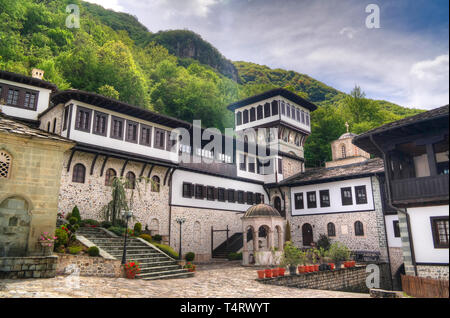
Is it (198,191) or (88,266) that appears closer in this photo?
(88,266)

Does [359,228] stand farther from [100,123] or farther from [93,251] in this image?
[100,123]

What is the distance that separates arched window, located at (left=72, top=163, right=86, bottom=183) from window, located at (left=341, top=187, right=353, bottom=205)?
55.9 ft

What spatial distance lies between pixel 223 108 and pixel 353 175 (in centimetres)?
2056

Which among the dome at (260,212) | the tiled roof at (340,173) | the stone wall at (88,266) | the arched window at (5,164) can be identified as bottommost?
the stone wall at (88,266)

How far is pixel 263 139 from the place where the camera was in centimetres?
3048

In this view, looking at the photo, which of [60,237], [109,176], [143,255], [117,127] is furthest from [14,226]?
[117,127]

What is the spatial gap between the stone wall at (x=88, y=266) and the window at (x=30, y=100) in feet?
40.9

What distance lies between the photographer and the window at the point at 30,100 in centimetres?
1973

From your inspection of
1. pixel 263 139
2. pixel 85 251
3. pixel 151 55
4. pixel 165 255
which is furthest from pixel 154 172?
pixel 151 55

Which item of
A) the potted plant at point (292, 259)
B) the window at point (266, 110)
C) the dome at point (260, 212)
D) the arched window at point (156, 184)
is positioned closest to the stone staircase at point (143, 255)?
the potted plant at point (292, 259)

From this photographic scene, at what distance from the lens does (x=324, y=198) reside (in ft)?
81.3

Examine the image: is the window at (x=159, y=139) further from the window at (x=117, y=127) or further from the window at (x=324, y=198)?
the window at (x=324, y=198)

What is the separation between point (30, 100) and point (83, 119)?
576 cm
